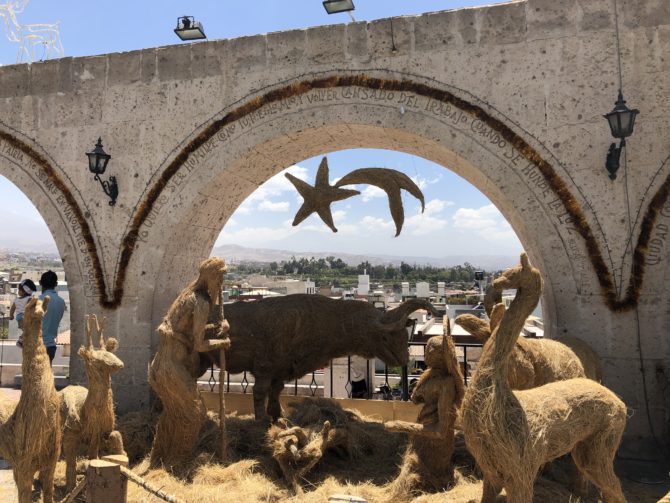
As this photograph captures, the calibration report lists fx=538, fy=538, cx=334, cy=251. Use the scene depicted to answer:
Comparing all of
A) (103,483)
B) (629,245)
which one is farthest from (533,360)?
(103,483)

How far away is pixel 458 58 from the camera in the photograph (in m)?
5.46

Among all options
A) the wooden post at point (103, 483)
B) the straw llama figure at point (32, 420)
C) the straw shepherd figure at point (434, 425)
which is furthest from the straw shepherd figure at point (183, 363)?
the straw shepherd figure at point (434, 425)

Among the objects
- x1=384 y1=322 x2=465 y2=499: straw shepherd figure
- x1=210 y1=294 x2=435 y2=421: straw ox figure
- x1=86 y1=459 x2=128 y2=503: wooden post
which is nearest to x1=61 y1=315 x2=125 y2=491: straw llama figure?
x1=86 y1=459 x2=128 y2=503: wooden post

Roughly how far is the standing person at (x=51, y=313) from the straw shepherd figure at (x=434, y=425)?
4.09 meters

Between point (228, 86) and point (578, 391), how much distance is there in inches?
188

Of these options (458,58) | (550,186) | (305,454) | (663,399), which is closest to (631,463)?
(663,399)

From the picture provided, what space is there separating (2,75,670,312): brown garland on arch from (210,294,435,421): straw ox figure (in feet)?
5.76

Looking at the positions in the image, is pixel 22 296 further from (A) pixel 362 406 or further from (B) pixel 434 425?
(B) pixel 434 425

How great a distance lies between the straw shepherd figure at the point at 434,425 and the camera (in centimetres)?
380

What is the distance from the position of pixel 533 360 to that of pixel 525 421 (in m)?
1.08

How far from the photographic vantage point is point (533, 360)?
3.91 m

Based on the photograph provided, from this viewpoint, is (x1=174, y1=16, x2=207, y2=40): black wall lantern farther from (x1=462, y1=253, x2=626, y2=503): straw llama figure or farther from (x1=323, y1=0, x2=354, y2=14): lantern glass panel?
(x1=462, y1=253, x2=626, y2=503): straw llama figure

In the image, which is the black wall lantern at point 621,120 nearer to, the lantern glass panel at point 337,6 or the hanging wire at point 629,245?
the hanging wire at point 629,245

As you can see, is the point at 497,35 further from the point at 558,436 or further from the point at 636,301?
the point at 558,436
